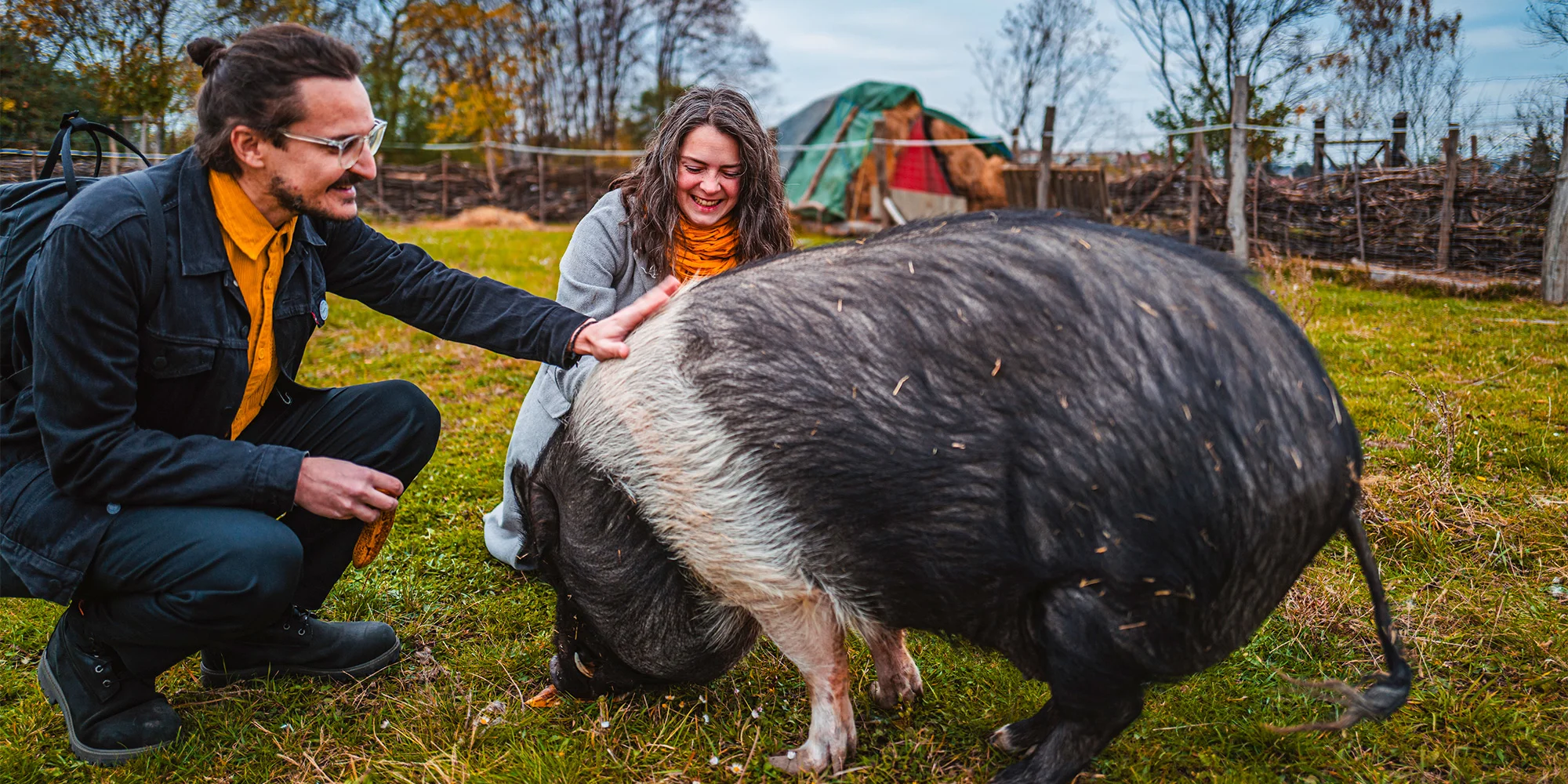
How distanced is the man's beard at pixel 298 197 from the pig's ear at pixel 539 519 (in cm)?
85

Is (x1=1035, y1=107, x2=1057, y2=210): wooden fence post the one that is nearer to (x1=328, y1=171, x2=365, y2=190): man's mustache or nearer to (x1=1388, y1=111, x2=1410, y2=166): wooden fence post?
(x1=1388, y1=111, x2=1410, y2=166): wooden fence post

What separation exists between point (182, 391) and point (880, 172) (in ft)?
42.9

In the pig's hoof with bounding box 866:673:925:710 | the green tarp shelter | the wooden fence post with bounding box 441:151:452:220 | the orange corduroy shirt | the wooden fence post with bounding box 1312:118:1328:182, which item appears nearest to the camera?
the orange corduroy shirt

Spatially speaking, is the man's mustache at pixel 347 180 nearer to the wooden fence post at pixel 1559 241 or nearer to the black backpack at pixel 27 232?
the black backpack at pixel 27 232

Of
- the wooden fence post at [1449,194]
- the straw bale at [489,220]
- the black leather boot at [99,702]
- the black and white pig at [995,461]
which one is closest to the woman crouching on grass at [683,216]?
the black and white pig at [995,461]

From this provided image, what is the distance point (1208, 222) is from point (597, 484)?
35.2ft

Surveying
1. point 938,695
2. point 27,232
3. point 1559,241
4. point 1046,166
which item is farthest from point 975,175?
point 27,232

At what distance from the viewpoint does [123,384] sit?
2.18 meters

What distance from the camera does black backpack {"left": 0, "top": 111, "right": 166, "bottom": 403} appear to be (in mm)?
2240

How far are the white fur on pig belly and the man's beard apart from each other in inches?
30.9

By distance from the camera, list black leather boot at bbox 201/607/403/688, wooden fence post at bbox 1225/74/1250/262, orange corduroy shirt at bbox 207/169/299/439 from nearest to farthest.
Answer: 1. orange corduroy shirt at bbox 207/169/299/439
2. black leather boot at bbox 201/607/403/688
3. wooden fence post at bbox 1225/74/1250/262

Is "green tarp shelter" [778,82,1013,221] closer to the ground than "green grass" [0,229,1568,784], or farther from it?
farther from it

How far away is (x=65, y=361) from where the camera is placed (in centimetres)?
212

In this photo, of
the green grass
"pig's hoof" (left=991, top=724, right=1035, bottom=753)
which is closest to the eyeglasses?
the green grass
